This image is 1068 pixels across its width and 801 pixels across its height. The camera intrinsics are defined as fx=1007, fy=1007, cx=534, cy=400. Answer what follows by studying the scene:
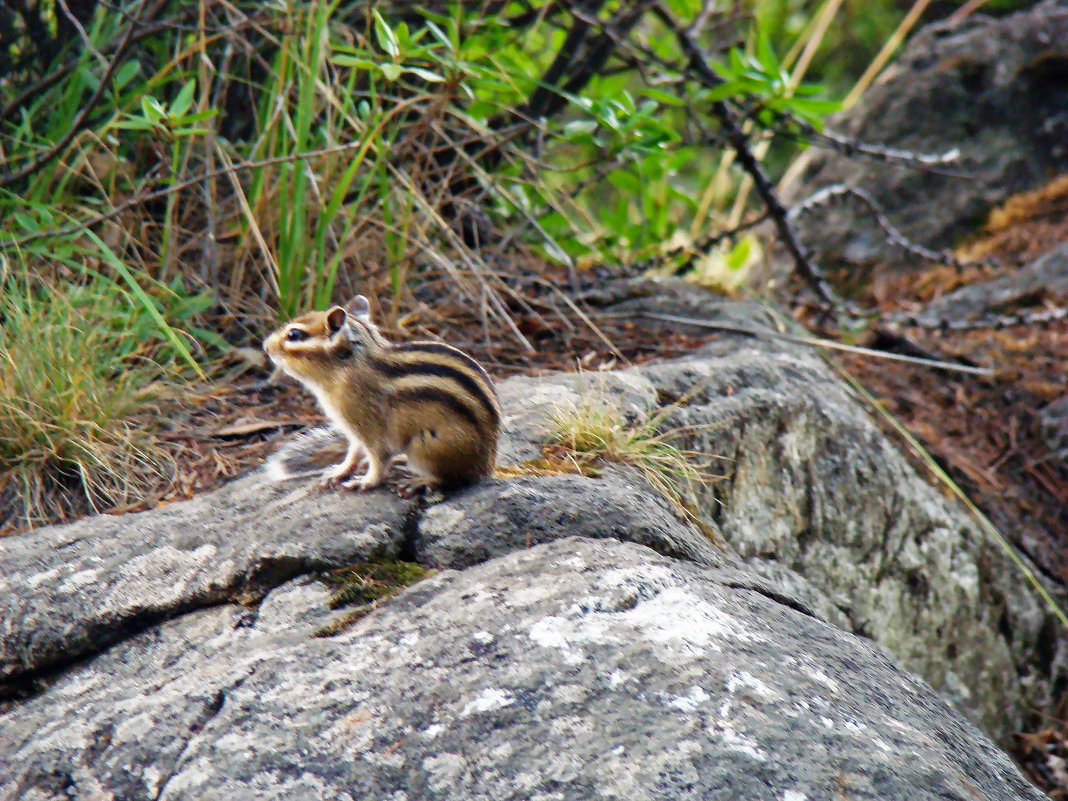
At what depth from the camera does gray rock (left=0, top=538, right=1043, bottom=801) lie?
181cm

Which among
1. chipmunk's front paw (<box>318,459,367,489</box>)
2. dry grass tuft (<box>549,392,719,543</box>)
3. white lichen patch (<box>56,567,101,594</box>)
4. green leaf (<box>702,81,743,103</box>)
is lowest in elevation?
white lichen patch (<box>56,567,101,594</box>)

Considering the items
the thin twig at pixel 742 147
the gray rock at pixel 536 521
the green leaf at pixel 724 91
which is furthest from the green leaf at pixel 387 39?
the thin twig at pixel 742 147

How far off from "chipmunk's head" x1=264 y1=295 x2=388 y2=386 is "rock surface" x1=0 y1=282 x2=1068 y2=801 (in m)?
0.37

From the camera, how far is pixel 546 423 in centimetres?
309

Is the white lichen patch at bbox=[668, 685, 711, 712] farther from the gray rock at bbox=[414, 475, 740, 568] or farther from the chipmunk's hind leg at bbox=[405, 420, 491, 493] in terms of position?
the chipmunk's hind leg at bbox=[405, 420, 491, 493]

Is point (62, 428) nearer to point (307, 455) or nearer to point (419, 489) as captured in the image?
point (307, 455)

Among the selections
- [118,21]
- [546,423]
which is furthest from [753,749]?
[118,21]

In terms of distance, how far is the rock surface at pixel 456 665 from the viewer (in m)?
1.83

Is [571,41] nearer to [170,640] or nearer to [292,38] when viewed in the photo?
[292,38]

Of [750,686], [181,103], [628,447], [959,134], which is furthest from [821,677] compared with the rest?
[959,134]

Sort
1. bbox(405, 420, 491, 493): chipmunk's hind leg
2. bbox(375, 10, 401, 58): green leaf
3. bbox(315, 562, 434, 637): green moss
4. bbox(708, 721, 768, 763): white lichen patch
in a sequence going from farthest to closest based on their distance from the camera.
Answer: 1. bbox(375, 10, 401, 58): green leaf
2. bbox(405, 420, 491, 493): chipmunk's hind leg
3. bbox(315, 562, 434, 637): green moss
4. bbox(708, 721, 768, 763): white lichen patch

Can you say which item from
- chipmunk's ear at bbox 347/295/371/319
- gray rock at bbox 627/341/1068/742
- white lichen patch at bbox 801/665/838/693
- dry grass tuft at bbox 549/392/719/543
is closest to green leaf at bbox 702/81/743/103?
gray rock at bbox 627/341/1068/742

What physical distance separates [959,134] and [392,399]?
572 centimetres

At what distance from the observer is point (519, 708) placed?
6.29ft
